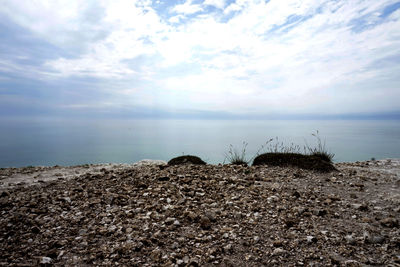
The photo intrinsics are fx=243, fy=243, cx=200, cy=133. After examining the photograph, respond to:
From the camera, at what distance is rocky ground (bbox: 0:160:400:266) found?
363cm

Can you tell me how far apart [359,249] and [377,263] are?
1.05 feet

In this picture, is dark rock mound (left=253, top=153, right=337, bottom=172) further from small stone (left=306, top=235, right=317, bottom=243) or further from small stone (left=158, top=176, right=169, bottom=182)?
small stone (left=306, top=235, right=317, bottom=243)

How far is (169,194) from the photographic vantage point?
18.6ft

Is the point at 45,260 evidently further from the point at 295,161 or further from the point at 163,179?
the point at 295,161

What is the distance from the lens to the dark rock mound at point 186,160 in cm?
972

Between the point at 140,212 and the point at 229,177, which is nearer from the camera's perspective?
the point at 140,212

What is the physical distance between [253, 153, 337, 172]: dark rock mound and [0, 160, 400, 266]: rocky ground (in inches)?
59.5

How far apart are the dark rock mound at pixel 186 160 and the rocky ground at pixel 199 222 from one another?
101 inches

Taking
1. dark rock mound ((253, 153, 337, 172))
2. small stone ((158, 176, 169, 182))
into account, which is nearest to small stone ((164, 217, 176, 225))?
small stone ((158, 176, 169, 182))

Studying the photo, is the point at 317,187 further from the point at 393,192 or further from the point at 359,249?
the point at 359,249

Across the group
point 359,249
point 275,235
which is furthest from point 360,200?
point 275,235

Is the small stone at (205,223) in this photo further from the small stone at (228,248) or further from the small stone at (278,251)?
the small stone at (278,251)

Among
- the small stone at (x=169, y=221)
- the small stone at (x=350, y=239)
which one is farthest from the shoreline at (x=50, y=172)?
the small stone at (x=350, y=239)

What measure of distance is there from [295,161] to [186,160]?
417 centimetres
